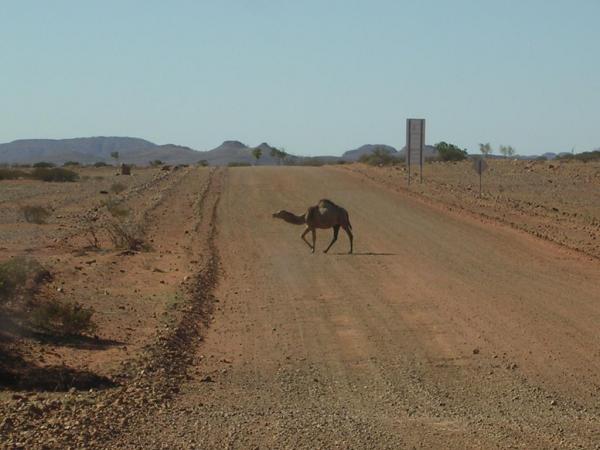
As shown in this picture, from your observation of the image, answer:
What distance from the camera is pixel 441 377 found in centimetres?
1135

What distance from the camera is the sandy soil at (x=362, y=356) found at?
29.5ft

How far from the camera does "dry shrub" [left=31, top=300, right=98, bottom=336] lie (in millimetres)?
13812

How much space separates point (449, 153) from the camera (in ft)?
334

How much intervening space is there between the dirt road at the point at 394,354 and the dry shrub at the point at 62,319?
1.76 metres

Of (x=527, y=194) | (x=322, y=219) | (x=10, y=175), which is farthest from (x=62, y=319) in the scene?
(x=10, y=175)

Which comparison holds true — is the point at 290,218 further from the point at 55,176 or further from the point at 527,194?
the point at 55,176

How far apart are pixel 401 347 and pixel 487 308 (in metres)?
3.38

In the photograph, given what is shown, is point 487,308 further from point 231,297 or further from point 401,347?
point 231,297

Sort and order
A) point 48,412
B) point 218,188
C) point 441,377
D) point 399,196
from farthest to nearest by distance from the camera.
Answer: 1. point 218,188
2. point 399,196
3. point 441,377
4. point 48,412

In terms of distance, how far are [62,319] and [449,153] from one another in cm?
9026

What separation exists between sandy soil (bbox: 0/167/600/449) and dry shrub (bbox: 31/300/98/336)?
1049 millimetres

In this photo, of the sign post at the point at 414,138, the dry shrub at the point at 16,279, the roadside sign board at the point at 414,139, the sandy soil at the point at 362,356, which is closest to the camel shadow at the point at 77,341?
the sandy soil at the point at 362,356

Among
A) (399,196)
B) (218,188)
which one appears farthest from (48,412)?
(218,188)

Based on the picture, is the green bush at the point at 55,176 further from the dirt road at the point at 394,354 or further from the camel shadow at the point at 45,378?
the camel shadow at the point at 45,378
